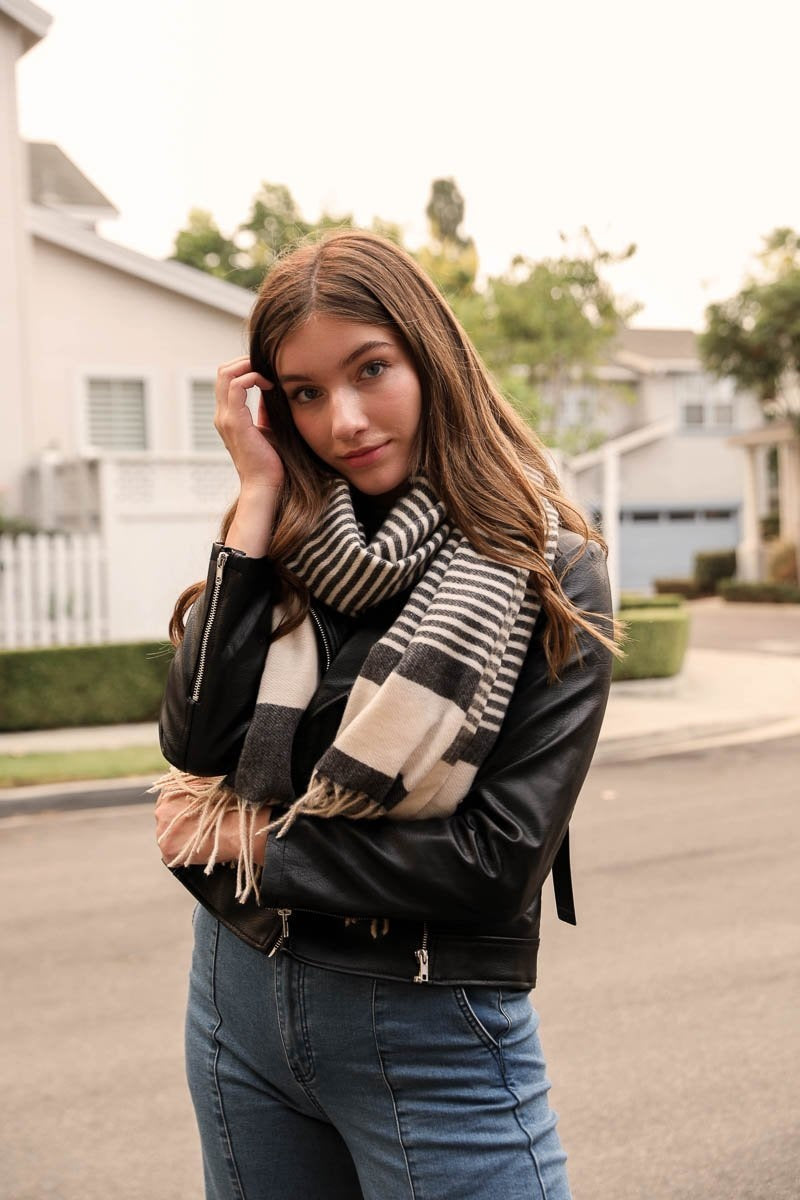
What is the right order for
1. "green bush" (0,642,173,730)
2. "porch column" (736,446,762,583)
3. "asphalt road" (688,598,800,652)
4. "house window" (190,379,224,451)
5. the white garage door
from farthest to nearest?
the white garage door < "porch column" (736,446,762,583) < "asphalt road" (688,598,800,652) < "house window" (190,379,224,451) < "green bush" (0,642,173,730)

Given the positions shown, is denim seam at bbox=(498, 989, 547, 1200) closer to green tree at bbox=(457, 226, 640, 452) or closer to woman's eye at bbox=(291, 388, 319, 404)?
woman's eye at bbox=(291, 388, 319, 404)

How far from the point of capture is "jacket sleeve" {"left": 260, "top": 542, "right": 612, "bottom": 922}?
1543 millimetres

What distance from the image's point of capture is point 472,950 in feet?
5.20

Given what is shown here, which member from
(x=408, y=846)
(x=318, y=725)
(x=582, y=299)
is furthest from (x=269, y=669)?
(x=582, y=299)

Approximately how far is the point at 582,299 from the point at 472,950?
2232 cm

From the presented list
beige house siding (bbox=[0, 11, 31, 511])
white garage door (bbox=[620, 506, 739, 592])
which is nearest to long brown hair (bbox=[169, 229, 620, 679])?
beige house siding (bbox=[0, 11, 31, 511])

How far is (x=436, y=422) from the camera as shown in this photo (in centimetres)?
167

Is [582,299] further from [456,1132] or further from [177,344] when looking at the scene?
[456,1132]

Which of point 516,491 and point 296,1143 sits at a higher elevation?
point 516,491

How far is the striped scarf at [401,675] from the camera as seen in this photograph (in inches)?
60.6

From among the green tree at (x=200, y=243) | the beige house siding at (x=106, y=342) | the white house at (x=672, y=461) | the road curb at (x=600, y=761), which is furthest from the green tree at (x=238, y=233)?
the road curb at (x=600, y=761)

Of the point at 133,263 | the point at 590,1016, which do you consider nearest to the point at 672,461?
the point at 133,263

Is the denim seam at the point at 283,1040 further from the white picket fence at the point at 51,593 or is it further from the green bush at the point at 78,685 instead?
the white picket fence at the point at 51,593

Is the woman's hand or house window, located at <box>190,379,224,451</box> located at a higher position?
house window, located at <box>190,379,224,451</box>
